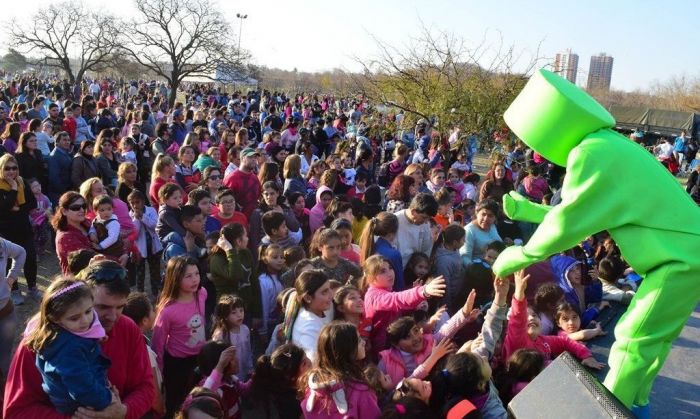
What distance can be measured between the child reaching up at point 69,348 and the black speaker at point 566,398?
1.85 metres

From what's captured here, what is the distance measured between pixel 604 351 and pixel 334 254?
229 cm

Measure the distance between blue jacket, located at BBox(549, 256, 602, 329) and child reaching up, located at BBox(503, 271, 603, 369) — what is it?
0.64 m

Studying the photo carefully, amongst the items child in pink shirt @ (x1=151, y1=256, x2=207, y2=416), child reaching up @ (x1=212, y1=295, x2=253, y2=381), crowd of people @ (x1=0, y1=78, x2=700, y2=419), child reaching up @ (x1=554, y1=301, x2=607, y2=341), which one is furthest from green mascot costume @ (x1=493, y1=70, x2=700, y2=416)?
child in pink shirt @ (x1=151, y1=256, x2=207, y2=416)

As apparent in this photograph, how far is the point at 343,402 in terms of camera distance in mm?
2889

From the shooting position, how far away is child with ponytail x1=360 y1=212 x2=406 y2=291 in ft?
16.0

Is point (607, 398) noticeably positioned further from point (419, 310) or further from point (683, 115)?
point (683, 115)

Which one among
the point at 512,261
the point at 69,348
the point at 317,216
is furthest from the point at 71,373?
the point at 317,216

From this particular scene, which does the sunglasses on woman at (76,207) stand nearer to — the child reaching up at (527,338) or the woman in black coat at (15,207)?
the woman in black coat at (15,207)

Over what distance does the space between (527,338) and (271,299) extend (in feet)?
7.11

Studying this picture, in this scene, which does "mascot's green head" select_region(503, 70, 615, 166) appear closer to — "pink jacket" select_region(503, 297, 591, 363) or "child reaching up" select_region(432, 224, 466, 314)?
"pink jacket" select_region(503, 297, 591, 363)

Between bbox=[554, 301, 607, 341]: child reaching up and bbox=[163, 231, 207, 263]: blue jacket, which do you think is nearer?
bbox=[554, 301, 607, 341]: child reaching up

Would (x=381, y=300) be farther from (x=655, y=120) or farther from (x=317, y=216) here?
(x=655, y=120)

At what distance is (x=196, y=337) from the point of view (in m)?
3.75

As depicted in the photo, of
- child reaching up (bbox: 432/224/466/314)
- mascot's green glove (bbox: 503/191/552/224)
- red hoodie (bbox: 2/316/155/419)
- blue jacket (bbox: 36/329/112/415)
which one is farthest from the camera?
child reaching up (bbox: 432/224/466/314)
